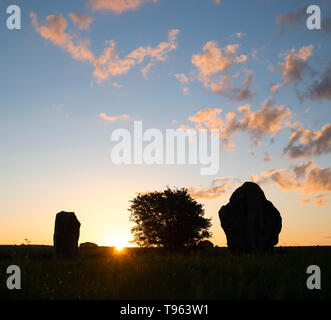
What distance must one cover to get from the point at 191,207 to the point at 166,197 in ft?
10.0

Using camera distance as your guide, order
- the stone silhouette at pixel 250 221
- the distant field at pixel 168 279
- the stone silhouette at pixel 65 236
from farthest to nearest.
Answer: the stone silhouette at pixel 65 236, the stone silhouette at pixel 250 221, the distant field at pixel 168 279

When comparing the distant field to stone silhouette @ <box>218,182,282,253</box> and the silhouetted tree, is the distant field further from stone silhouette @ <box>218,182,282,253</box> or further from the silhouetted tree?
the silhouetted tree

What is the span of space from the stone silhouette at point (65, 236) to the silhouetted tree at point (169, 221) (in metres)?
13.4

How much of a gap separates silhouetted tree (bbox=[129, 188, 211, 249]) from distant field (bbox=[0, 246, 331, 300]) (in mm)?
28630

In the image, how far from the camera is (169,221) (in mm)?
40281

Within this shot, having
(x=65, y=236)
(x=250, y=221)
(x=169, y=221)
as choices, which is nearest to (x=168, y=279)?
(x=250, y=221)

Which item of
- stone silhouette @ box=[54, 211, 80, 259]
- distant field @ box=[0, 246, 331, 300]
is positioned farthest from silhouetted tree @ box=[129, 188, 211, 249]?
distant field @ box=[0, 246, 331, 300]

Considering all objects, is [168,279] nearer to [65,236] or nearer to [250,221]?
[250,221]

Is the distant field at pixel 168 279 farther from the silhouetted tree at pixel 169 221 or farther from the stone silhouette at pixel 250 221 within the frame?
the silhouetted tree at pixel 169 221

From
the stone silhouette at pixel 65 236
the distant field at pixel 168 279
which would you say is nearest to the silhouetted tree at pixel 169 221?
the stone silhouette at pixel 65 236

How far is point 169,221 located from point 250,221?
1742cm

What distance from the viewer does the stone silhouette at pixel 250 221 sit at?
77.0 ft

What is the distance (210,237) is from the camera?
40.8 metres
